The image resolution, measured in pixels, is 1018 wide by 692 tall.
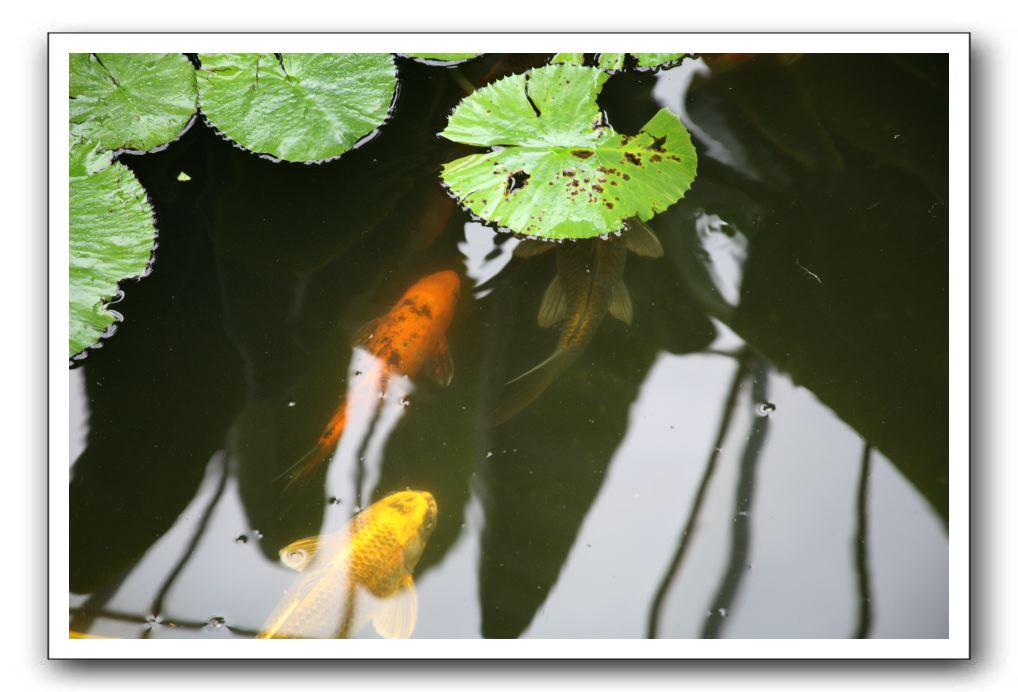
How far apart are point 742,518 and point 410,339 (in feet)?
2.15

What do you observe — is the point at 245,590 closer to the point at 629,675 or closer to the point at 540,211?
the point at 629,675

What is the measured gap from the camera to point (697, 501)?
1056mm

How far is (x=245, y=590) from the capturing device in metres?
0.98

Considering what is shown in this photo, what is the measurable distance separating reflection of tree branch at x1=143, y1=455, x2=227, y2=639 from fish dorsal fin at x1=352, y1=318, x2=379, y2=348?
0.30 meters

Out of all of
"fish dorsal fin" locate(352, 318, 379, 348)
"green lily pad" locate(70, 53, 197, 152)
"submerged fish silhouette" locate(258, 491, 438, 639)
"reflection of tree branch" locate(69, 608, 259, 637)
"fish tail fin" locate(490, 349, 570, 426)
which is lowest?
"reflection of tree branch" locate(69, 608, 259, 637)

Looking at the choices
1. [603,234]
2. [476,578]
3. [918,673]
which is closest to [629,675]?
[476,578]

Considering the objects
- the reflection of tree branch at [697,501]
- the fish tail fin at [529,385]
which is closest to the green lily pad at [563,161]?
the fish tail fin at [529,385]

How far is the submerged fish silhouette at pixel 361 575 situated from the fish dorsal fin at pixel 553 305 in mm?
384

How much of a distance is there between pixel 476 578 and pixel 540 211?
64cm

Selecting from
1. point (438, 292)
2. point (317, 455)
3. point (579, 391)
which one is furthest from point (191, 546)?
point (579, 391)

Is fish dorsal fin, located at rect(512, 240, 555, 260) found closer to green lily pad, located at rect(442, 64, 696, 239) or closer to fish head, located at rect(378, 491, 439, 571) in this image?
green lily pad, located at rect(442, 64, 696, 239)

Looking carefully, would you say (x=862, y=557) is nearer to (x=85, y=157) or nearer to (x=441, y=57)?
(x=441, y=57)

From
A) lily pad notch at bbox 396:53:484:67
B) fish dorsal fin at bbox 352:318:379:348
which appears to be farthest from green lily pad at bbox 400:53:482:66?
fish dorsal fin at bbox 352:318:379:348

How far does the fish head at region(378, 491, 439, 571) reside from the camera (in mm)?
1001
